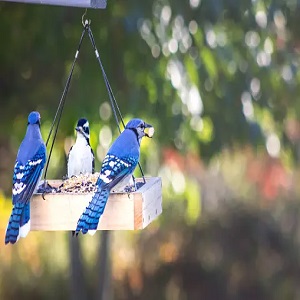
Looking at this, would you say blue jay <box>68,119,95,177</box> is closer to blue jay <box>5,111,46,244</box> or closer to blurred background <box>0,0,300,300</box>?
blue jay <box>5,111,46,244</box>

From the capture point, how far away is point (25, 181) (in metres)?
2.90

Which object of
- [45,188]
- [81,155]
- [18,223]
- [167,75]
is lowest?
[18,223]

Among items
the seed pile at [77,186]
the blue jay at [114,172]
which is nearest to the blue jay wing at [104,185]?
the blue jay at [114,172]

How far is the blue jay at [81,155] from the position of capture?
3.22 m

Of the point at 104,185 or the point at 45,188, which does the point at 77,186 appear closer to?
the point at 45,188

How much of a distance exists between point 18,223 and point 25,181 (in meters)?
0.14

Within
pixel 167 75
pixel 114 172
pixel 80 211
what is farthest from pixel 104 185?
pixel 167 75

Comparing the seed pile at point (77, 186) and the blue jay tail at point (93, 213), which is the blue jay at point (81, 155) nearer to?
the seed pile at point (77, 186)

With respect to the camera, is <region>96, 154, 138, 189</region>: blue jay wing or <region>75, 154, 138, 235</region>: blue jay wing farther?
<region>96, 154, 138, 189</region>: blue jay wing

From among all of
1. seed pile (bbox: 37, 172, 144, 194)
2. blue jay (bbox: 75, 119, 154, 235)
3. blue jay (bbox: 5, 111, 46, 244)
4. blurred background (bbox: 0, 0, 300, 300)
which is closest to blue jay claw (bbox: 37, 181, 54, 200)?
seed pile (bbox: 37, 172, 144, 194)

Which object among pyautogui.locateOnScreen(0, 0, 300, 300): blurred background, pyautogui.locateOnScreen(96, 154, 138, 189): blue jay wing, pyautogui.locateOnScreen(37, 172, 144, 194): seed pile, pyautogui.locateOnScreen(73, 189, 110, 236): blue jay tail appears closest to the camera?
pyautogui.locateOnScreen(73, 189, 110, 236): blue jay tail

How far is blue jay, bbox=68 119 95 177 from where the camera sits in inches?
127

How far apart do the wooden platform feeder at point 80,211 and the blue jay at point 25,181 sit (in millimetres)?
84

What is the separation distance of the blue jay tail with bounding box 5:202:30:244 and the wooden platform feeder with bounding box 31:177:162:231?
9 centimetres
